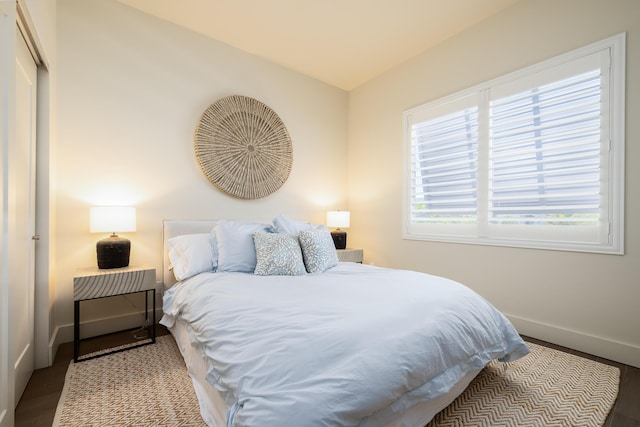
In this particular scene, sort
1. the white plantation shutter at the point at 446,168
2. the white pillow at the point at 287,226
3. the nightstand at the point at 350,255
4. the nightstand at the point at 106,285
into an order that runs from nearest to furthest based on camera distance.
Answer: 1. the nightstand at the point at 106,285
2. the white pillow at the point at 287,226
3. the white plantation shutter at the point at 446,168
4. the nightstand at the point at 350,255

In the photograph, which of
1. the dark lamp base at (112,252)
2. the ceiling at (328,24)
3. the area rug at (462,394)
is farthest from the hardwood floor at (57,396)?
the ceiling at (328,24)

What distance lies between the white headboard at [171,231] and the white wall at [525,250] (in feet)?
7.28

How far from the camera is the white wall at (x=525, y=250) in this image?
6.97 ft

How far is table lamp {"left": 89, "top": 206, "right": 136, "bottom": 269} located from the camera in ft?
7.51

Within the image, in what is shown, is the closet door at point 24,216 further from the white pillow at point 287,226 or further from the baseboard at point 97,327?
the white pillow at point 287,226

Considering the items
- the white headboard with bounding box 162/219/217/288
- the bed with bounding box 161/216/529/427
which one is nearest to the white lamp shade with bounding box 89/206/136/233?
the white headboard with bounding box 162/219/217/288

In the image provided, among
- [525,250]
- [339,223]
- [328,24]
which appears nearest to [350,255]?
[339,223]

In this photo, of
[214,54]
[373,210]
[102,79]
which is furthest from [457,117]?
[102,79]

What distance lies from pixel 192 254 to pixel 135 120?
140cm

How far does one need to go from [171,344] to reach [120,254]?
0.84m

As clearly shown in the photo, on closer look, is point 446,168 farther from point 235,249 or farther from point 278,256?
point 235,249

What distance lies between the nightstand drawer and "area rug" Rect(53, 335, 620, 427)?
1.57ft

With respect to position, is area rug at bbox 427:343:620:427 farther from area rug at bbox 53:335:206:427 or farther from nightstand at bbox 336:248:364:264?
nightstand at bbox 336:248:364:264

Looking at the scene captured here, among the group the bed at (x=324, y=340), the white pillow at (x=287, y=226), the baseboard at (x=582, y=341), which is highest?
the white pillow at (x=287, y=226)
